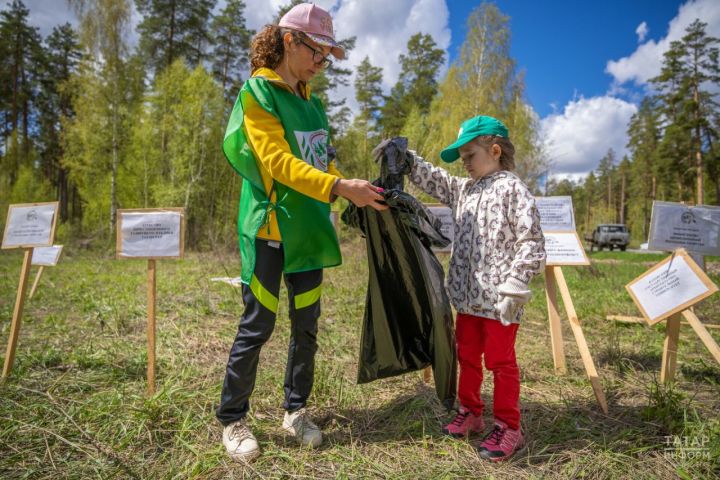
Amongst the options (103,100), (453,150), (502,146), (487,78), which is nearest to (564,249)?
(502,146)

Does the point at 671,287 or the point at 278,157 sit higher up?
the point at 278,157

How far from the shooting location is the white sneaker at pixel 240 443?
1905mm

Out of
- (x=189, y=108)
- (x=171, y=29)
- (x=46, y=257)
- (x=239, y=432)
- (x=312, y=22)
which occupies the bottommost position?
(x=239, y=432)

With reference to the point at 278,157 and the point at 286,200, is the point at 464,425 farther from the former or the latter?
the point at 278,157

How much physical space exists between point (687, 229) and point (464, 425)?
102 inches

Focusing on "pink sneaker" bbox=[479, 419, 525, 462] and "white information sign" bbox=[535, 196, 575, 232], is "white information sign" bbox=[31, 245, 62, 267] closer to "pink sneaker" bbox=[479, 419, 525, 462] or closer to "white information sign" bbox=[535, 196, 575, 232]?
"pink sneaker" bbox=[479, 419, 525, 462]

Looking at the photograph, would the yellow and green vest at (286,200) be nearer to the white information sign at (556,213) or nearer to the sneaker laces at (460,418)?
the sneaker laces at (460,418)

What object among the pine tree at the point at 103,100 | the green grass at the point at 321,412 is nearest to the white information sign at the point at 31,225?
the green grass at the point at 321,412

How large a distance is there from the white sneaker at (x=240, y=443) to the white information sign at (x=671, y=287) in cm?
266

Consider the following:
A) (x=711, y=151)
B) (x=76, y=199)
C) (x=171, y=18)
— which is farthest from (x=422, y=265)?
(x=76, y=199)

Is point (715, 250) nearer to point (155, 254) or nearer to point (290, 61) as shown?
point (290, 61)

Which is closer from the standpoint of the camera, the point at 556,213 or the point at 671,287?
the point at 671,287

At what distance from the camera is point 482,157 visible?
7.27 ft

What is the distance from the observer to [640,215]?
1356 inches
